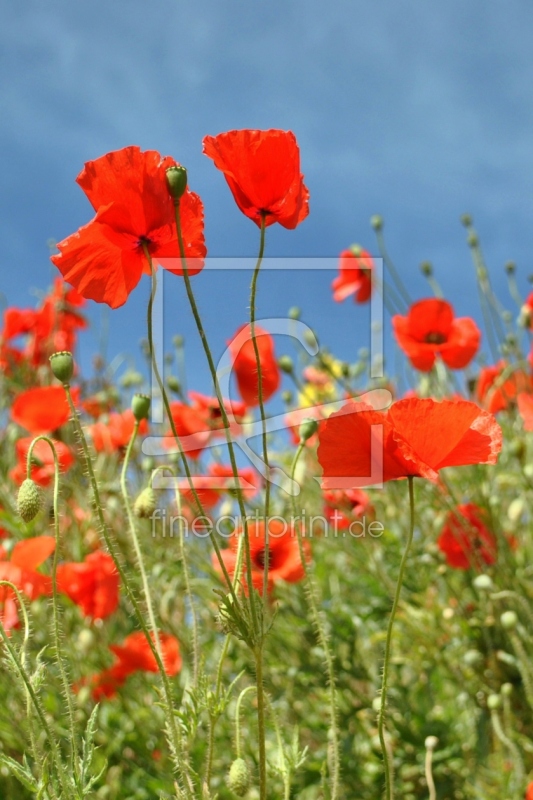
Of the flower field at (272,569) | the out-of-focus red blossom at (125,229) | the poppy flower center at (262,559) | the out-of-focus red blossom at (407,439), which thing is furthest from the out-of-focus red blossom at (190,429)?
the out-of-focus red blossom at (407,439)

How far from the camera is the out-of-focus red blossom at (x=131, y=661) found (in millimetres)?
1909

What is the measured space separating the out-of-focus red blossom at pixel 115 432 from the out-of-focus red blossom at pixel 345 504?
64 cm

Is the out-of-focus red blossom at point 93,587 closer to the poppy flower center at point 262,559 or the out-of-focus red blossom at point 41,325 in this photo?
the poppy flower center at point 262,559

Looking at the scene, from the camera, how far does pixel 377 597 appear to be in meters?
2.48

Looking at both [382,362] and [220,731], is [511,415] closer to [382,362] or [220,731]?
[382,362]

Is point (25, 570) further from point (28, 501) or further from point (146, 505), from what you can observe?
point (28, 501)

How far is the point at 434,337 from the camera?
243 cm

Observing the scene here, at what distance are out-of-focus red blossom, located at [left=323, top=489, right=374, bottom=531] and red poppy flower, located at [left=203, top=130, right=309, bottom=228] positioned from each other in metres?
1.36

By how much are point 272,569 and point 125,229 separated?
3.10 feet

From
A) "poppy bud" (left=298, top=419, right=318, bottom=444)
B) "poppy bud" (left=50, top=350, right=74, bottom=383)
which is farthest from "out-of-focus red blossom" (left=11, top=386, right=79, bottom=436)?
"poppy bud" (left=50, top=350, right=74, bottom=383)

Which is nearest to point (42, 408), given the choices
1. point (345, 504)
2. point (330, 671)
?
point (345, 504)

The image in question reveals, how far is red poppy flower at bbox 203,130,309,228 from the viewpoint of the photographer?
102cm

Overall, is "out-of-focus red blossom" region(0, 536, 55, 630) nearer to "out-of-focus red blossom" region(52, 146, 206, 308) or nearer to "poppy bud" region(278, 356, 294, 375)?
"out-of-focus red blossom" region(52, 146, 206, 308)

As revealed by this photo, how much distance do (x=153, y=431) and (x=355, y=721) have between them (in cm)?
129
